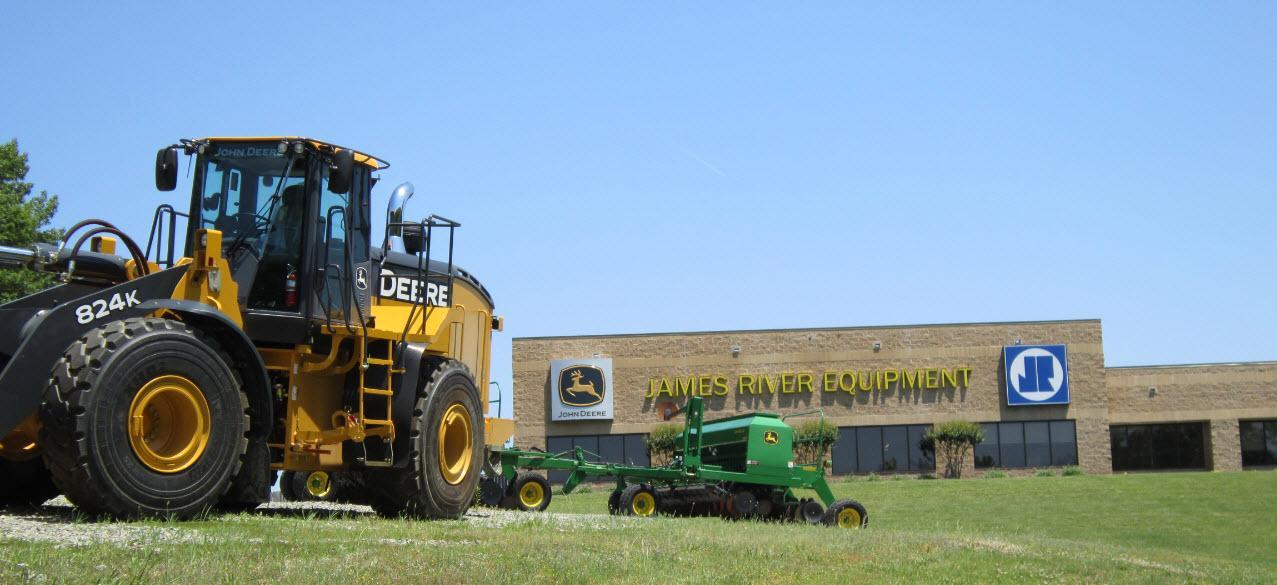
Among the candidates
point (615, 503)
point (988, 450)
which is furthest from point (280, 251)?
point (988, 450)

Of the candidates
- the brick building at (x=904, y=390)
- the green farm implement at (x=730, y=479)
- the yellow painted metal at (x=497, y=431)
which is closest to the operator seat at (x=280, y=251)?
the yellow painted metal at (x=497, y=431)

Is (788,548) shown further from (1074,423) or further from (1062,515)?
(1074,423)

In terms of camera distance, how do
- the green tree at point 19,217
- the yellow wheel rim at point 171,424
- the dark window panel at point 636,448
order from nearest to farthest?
the yellow wheel rim at point 171,424
the green tree at point 19,217
the dark window panel at point 636,448

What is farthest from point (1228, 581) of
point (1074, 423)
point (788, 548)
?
point (1074, 423)

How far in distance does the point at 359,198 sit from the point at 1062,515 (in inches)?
1082

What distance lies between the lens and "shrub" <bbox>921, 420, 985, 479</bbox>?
5069 cm

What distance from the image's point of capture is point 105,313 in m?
9.70

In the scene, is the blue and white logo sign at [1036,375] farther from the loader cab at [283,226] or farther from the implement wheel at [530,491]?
the loader cab at [283,226]

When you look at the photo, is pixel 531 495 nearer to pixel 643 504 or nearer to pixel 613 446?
pixel 643 504

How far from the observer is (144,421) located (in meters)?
9.59

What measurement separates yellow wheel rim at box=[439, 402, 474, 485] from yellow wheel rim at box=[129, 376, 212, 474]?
3519 millimetres

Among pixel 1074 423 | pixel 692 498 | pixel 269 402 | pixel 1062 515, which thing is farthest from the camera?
pixel 1074 423

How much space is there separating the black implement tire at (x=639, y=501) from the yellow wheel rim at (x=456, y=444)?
986cm

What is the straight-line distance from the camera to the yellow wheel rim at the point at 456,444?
1318cm
